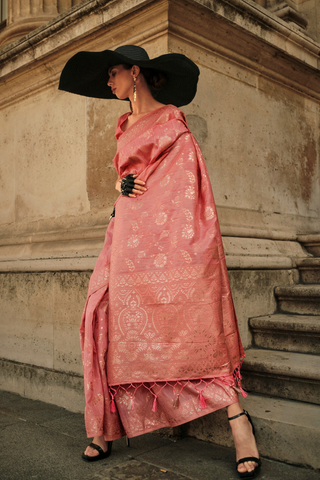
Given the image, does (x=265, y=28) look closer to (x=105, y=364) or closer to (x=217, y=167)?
(x=217, y=167)

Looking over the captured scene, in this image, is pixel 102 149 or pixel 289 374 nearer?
pixel 289 374

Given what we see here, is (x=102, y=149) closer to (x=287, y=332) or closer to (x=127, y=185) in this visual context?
(x=127, y=185)

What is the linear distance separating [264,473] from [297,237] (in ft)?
7.34

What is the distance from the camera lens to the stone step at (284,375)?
98.7 inches

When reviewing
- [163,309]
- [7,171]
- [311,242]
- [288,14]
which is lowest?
[163,309]

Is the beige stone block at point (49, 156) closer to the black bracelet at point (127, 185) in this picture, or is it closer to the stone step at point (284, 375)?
the black bracelet at point (127, 185)

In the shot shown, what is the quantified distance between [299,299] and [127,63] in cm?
201

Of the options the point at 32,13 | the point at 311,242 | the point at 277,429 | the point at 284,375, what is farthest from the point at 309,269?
the point at 32,13

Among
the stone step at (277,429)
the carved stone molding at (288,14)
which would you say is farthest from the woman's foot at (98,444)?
the carved stone molding at (288,14)

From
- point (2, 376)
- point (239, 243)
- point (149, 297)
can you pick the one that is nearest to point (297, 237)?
point (239, 243)

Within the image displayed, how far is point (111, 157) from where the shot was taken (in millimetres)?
3525

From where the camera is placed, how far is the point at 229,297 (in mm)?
2365

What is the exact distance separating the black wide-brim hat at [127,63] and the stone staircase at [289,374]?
5.17 ft

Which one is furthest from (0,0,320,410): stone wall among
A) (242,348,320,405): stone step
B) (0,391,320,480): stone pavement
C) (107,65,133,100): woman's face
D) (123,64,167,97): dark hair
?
(107,65,133,100): woman's face
